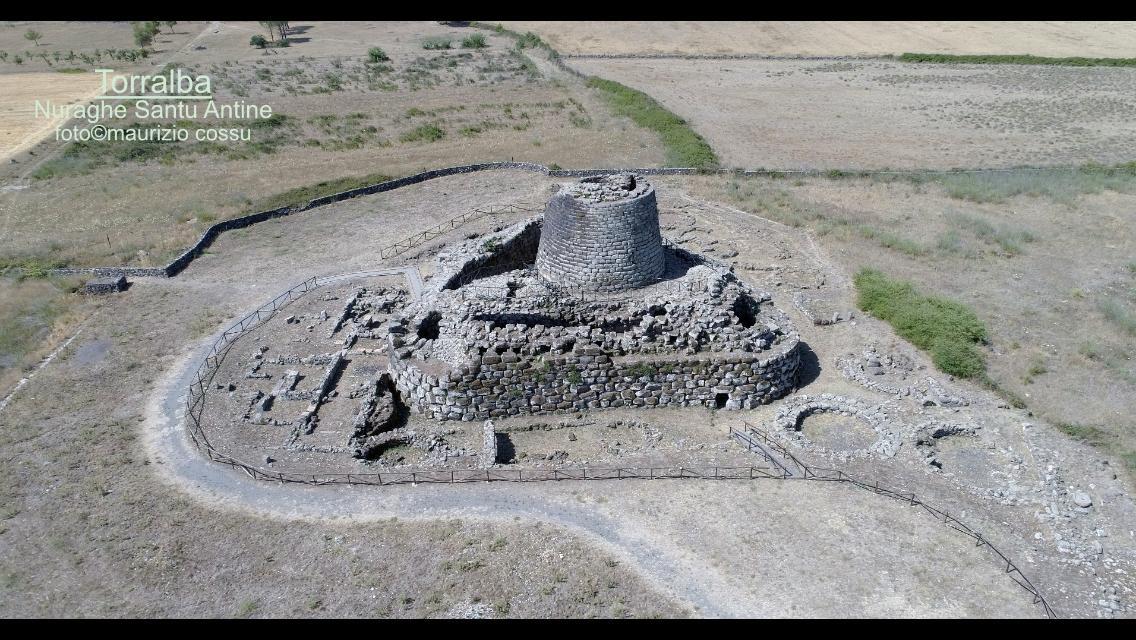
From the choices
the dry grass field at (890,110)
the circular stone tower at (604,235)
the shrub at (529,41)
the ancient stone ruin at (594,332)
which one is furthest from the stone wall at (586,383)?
the shrub at (529,41)

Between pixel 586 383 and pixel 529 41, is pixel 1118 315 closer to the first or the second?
pixel 586 383

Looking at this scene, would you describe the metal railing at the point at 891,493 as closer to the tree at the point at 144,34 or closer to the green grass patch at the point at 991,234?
the green grass patch at the point at 991,234

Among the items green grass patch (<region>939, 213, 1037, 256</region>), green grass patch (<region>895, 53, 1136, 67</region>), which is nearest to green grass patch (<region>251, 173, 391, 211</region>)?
green grass patch (<region>939, 213, 1037, 256</region>)

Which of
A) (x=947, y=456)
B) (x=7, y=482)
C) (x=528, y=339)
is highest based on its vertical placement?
(x=528, y=339)
